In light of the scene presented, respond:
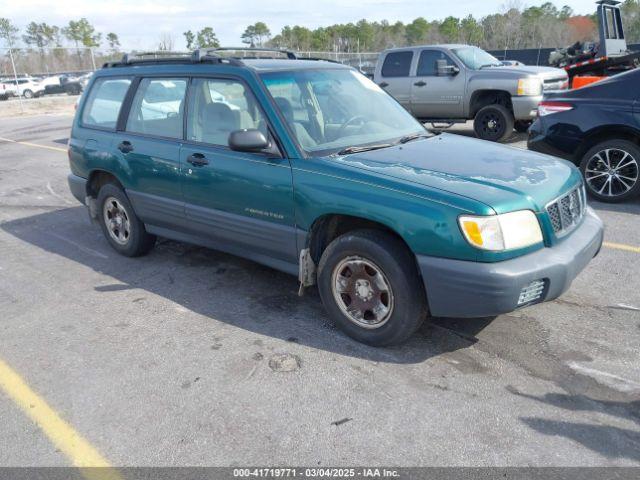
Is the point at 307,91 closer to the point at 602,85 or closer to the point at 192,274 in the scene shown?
the point at 192,274

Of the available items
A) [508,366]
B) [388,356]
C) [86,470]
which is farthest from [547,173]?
[86,470]

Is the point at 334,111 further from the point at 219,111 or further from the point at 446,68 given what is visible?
the point at 446,68

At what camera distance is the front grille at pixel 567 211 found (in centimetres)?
342

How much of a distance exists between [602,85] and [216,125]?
4.67 metres

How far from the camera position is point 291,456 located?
2.70m

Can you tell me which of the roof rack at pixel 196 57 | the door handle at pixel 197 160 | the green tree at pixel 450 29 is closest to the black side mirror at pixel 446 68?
the roof rack at pixel 196 57

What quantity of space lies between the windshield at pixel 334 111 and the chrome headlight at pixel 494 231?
119cm

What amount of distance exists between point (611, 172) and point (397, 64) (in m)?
6.52

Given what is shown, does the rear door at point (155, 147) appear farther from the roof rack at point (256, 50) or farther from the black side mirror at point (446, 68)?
the black side mirror at point (446, 68)

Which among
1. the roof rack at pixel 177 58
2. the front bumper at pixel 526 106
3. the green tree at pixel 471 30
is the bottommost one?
the front bumper at pixel 526 106

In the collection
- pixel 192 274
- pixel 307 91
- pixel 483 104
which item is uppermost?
pixel 307 91

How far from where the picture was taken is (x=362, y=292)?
3611 mm

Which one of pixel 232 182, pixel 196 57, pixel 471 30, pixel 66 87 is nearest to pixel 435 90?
pixel 196 57

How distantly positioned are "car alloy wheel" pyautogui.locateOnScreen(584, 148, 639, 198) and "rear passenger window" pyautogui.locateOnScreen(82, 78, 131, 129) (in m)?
5.12
